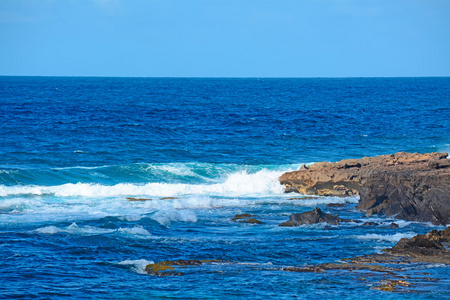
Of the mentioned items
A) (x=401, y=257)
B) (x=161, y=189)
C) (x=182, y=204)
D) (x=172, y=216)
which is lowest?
(x=161, y=189)

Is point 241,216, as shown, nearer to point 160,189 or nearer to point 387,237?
point 387,237

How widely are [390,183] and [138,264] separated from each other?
13.8 meters

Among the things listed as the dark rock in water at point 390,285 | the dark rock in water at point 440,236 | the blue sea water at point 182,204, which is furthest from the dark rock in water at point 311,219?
the dark rock in water at point 390,285

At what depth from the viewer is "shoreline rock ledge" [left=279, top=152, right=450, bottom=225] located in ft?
77.4

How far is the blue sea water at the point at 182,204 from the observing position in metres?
15.4

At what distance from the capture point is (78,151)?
4366 centimetres

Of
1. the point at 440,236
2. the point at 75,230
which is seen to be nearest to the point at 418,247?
the point at 440,236

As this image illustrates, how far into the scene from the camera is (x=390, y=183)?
2617 cm

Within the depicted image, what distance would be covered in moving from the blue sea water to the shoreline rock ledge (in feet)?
2.85

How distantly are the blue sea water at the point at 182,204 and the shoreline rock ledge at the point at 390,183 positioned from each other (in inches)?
34.2

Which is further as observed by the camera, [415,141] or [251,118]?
[251,118]

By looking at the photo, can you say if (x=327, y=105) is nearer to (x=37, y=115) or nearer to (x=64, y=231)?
(x=37, y=115)

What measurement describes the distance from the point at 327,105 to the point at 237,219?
61746 mm

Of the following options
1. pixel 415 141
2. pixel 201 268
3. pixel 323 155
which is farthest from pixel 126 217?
pixel 415 141
